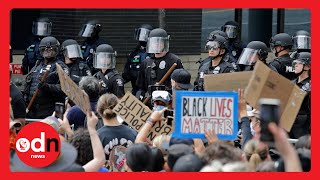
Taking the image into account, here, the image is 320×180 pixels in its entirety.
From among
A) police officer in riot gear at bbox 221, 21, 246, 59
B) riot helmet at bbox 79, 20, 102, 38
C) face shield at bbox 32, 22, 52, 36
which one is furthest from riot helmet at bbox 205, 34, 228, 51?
face shield at bbox 32, 22, 52, 36

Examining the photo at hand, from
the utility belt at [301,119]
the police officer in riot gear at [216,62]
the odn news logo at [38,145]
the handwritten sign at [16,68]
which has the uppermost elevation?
the police officer in riot gear at [216,62]

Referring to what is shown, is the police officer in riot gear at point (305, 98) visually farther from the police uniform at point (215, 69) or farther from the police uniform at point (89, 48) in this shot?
the police uniform at point (89, 48)

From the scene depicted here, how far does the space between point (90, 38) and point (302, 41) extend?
3257mm

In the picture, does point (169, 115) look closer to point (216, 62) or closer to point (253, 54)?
point (216, 62)

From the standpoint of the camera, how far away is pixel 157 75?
13.9 meters

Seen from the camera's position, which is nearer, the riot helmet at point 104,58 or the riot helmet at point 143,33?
the riot helmet at point 104,58

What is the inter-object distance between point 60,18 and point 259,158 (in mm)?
10343

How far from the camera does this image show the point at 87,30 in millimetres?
16406

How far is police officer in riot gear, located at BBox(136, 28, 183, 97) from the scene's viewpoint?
13844 millimetres

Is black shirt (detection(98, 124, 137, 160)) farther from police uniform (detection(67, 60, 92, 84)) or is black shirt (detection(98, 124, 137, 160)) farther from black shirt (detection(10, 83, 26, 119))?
police uniform (detection(67, 60, 92, 84))

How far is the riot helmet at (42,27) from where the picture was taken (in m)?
16.3

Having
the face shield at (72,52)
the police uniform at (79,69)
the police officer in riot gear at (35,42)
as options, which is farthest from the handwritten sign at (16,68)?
the police uniform at (79,69)

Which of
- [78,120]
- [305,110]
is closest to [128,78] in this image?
[305,110]

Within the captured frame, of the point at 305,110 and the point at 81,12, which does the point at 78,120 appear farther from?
the point at 81,12
